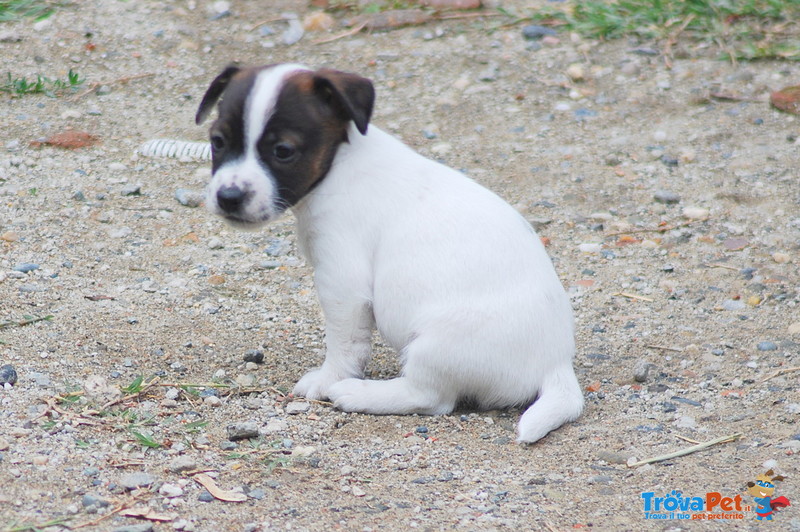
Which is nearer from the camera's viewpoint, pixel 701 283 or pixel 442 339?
pixel 442 339

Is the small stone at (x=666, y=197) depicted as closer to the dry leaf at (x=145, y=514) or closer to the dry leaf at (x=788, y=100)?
the dry leaf at (x=788, y=100)

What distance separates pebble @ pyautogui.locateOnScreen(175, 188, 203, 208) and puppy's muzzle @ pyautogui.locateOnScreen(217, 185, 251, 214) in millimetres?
2417

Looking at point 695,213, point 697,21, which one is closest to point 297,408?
point 695,213

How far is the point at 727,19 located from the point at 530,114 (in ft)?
6.76

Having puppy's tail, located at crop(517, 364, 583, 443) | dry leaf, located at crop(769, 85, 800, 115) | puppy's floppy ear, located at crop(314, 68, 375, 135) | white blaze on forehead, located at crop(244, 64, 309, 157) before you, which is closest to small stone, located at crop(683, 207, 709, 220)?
dry leaf, located at crop(769, 85, 800, 115)

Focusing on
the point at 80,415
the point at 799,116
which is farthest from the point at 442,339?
the point at 799,116

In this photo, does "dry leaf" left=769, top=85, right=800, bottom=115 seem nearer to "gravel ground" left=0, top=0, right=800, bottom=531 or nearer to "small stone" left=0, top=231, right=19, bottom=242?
"gravel ground" left=0, top=0, right=800, bottom=531

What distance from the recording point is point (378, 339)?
5.16 metres

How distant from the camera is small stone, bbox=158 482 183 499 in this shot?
3.28 m

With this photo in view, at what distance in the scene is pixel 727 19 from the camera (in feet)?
27.1

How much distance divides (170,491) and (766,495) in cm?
196

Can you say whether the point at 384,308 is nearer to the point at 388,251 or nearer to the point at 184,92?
the point at 388,251

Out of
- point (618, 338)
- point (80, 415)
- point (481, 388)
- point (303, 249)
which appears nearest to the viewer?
point (80, 415)

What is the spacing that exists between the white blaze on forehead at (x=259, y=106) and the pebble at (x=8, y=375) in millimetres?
1265
